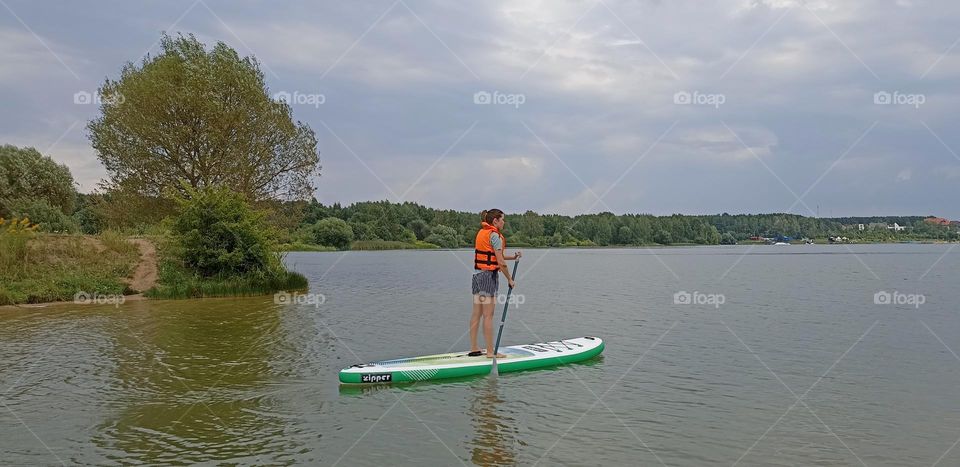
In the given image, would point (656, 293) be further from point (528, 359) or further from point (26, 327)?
point (26, 327)

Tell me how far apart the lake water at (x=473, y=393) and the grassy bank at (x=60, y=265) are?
2.84 m

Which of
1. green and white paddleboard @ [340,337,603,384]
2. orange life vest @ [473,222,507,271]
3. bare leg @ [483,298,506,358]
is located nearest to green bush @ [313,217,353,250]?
Result: green and white paddleboard @ [340,337,603,384]

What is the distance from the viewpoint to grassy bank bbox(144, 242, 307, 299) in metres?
26.3

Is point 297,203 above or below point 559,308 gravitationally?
above

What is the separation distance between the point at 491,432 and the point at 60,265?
24.1 metres

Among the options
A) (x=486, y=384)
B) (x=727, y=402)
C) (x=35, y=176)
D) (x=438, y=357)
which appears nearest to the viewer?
(x=727, y=402)

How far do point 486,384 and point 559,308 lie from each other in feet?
43.3

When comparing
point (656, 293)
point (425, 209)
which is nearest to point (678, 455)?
point (656, 293)

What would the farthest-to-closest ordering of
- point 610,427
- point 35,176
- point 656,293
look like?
point 35,176
point 656,293
point 610,427

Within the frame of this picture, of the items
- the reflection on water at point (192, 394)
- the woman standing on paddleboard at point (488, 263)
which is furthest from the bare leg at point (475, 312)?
the reflection on water at point (192, 394)

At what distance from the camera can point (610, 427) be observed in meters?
8.95

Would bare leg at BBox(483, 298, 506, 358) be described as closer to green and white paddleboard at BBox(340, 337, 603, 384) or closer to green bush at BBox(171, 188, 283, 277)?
green and white paddleboard at BBox(340, 337, 603, 384)

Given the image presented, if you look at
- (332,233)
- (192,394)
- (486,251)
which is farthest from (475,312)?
(332,233)

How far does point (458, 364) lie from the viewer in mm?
11828
